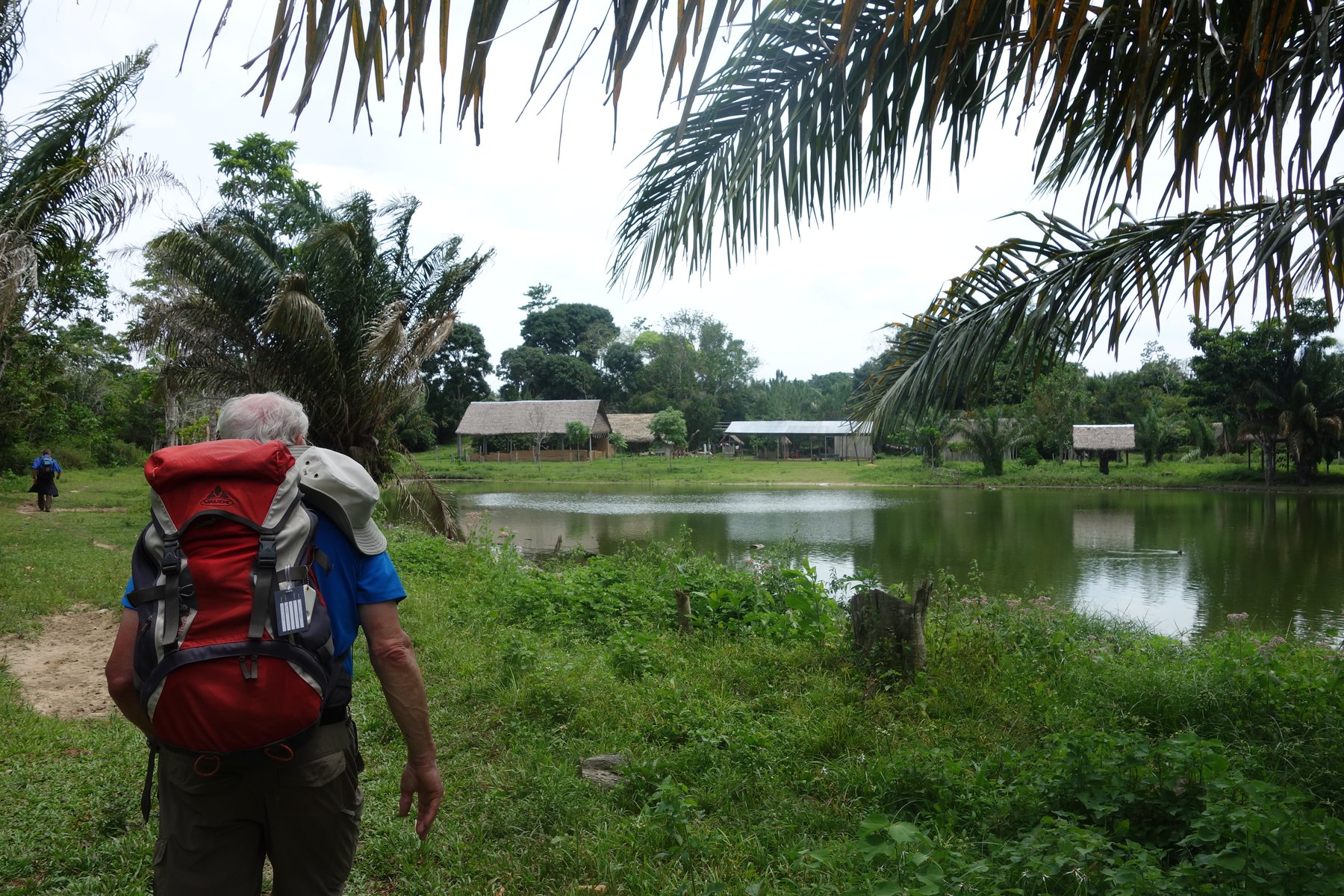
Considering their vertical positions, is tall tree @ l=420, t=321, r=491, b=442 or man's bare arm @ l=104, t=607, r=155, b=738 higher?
tall tree @ l=420, t=321, r=491, b=442

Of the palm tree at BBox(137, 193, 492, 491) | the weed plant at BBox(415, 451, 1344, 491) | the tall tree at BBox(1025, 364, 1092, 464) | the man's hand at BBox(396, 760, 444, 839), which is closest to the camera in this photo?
the man's hand at BBox(396, 760, 444, 839)

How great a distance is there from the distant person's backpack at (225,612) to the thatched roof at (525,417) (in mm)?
45113

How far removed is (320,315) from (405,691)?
1055cm

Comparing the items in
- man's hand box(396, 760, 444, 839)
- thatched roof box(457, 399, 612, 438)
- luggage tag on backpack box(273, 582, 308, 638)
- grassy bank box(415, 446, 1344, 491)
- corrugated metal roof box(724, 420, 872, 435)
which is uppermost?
thatched roof box(457, 399, 612, 438)

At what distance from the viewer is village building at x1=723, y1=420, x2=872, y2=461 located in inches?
2096

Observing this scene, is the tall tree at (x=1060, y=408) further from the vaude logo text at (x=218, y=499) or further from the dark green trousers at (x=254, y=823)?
the vaude logo text at (x=218, y=499)

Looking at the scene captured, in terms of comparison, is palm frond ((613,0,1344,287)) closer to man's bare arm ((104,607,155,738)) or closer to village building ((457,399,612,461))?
man's bare arm ((104,607,155,738))

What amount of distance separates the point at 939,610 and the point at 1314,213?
4.18 metres

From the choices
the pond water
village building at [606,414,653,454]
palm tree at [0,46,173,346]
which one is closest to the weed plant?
the pond water

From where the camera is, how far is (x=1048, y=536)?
57.8 ft

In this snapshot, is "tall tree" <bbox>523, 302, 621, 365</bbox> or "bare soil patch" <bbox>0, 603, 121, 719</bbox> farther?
"tall tree" <bbox>523, 302, 621, 365</bbox>

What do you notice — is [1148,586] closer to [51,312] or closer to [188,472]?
[188,472]

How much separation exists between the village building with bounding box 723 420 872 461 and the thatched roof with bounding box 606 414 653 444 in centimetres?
495

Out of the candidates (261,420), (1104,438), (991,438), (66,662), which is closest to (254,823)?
(261,420)
